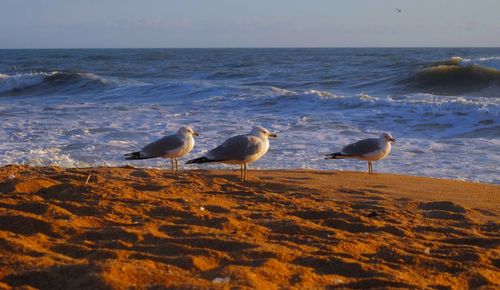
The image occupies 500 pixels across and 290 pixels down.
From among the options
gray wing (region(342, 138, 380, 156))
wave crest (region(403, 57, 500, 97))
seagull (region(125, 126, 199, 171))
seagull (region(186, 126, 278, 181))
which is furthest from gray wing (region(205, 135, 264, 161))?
wave crest (region(403, 57, 500, 97))

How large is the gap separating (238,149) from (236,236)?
8.91 feet

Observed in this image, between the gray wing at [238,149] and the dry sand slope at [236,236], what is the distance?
53 centimetres

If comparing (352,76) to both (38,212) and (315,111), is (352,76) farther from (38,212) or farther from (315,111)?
(38,212)

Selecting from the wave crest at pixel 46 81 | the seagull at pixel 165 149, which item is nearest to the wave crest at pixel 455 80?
the wave crest at pixel 46 81

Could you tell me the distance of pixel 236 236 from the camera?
361cm

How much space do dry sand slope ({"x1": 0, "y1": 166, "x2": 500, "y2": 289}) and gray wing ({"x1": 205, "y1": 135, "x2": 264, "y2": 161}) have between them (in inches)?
21.0

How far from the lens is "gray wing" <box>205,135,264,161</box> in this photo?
20.6 ft

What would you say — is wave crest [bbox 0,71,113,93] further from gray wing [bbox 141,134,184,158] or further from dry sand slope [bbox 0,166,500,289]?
dry sand slope [bbox 0,166,500,289]

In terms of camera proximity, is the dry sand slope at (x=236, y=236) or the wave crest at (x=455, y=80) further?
the wave crest at (x=455, y=80)

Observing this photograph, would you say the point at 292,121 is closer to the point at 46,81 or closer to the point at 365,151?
the point at 365,151

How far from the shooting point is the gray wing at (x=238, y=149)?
20.6ft

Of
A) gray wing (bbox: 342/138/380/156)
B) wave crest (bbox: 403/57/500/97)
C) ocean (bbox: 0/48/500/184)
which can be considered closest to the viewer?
gray wing (bbox: 342/138/380/156)

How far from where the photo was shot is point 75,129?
11.0 metres

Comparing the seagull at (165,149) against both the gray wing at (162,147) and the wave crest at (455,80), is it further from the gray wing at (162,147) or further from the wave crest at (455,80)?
the wave crest at (455,80)
